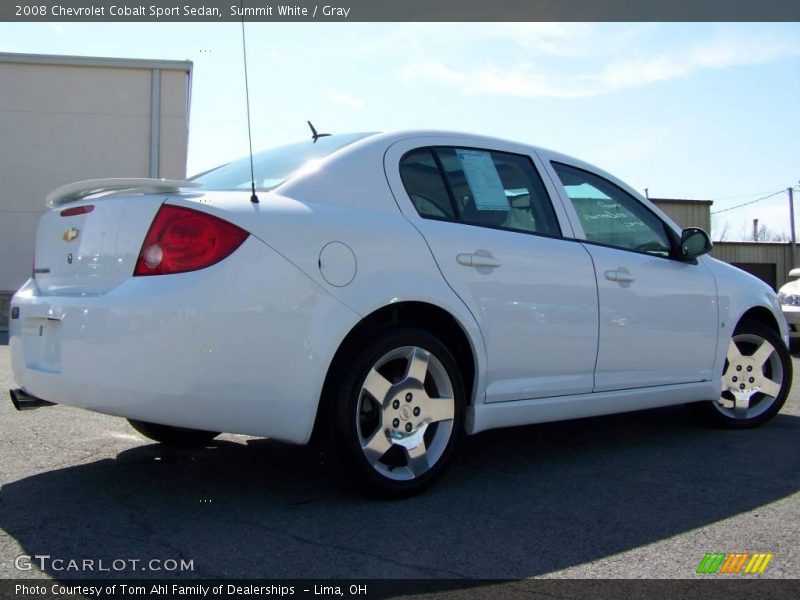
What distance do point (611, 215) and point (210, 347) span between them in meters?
2.64

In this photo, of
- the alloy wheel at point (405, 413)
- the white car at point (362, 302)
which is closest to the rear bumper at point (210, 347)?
the white car at point (362, 302)

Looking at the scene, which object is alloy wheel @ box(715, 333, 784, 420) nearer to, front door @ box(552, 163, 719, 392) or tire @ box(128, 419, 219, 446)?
front door @ box(552, 163, 719, 392)

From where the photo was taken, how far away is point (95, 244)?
126 inches

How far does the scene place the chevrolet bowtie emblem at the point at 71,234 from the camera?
332cm

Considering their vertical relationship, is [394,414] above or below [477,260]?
below

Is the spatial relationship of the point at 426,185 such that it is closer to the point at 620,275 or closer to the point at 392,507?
the point at 620,275

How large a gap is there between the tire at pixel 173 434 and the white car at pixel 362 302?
0.02 meters

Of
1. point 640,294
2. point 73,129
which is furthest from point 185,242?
point 73,129

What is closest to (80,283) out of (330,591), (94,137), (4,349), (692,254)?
(330,591)

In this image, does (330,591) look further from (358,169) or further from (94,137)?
(94,137)

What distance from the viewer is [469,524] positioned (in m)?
3.12

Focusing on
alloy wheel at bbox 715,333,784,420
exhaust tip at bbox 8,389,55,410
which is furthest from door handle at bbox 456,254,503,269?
alloy wheel at bbox 715,333,784,420

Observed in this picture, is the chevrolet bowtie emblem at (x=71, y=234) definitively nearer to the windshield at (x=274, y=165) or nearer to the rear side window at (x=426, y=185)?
the windshield at (x=274, y=165)

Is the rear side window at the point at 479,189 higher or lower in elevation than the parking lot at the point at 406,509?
higher
